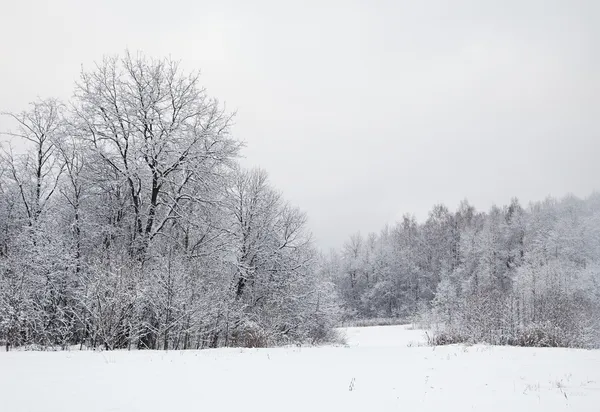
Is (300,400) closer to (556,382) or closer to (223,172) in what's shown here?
(556,382)

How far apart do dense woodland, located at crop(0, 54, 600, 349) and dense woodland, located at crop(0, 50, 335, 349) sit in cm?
6

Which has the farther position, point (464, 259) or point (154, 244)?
point (464, 259)

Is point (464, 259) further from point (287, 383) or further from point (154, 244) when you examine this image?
point (287, 383)

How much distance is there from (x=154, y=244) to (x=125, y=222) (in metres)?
1.87

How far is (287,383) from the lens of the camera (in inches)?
271

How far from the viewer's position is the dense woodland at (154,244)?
13.3 m

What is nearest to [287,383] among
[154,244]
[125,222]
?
[154,244]

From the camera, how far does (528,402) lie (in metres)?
5.91

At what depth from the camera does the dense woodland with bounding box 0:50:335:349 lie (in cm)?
1294

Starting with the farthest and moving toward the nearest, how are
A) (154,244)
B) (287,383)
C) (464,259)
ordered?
(464,259) → (154,244) → (287,383)

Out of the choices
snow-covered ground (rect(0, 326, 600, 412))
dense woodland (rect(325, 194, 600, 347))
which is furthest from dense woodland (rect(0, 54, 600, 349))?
dense woodland (rect(325, 194, 600, 347))

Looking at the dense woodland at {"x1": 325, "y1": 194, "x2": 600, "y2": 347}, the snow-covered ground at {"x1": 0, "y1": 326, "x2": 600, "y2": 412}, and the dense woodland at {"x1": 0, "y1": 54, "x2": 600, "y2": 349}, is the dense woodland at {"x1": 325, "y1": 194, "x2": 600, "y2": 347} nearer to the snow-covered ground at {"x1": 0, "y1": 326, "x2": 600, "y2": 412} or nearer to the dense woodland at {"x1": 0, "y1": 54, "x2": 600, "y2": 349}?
the dense woodland at {"x1": 0, "y1": 54, "x2": 600, "y2": 349}

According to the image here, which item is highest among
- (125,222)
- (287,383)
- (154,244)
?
(125,222)

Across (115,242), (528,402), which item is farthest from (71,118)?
(528,402)
